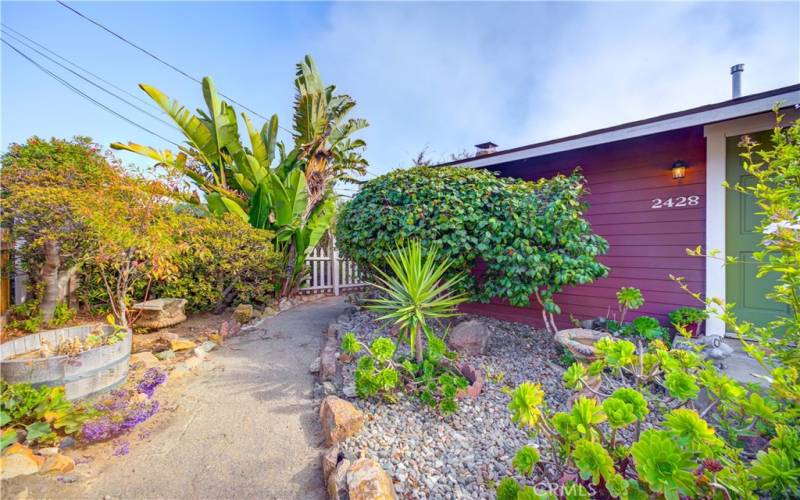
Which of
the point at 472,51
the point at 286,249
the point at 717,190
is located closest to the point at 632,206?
the point at 717,190

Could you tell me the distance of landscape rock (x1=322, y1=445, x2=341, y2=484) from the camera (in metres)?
1.88

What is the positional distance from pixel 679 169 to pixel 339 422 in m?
4.77

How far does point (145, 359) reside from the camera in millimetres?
3146

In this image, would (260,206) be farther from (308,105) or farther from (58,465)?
(58,465)

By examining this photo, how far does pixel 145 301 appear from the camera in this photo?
14.3 ft

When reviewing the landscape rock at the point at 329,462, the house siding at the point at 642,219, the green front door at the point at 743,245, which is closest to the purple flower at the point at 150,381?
the landscape rock at the point at 329,462

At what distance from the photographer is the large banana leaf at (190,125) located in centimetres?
509

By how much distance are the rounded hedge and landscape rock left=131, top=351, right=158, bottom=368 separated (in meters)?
2.53

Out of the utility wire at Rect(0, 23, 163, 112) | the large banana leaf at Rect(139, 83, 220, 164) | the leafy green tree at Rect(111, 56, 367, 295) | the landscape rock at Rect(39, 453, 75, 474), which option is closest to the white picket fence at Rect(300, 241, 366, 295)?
the leafy green tree at Rect(111, 56, 367, 295)

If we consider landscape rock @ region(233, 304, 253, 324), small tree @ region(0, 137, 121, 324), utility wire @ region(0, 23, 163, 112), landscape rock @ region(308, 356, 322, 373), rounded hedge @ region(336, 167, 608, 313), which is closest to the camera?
small tree @ region(0, 137, 121, 324)

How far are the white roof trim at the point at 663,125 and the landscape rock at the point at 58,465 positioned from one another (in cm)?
528

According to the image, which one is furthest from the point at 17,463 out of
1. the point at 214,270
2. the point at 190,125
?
the point at 190,125

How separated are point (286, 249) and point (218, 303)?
5.20ft

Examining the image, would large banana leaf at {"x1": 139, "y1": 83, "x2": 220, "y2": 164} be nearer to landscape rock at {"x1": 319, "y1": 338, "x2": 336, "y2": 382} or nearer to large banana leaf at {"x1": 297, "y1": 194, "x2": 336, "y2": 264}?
large banana leaf at {"x1": 297, "y1": 194, "x2": 336, "y2": 264}
